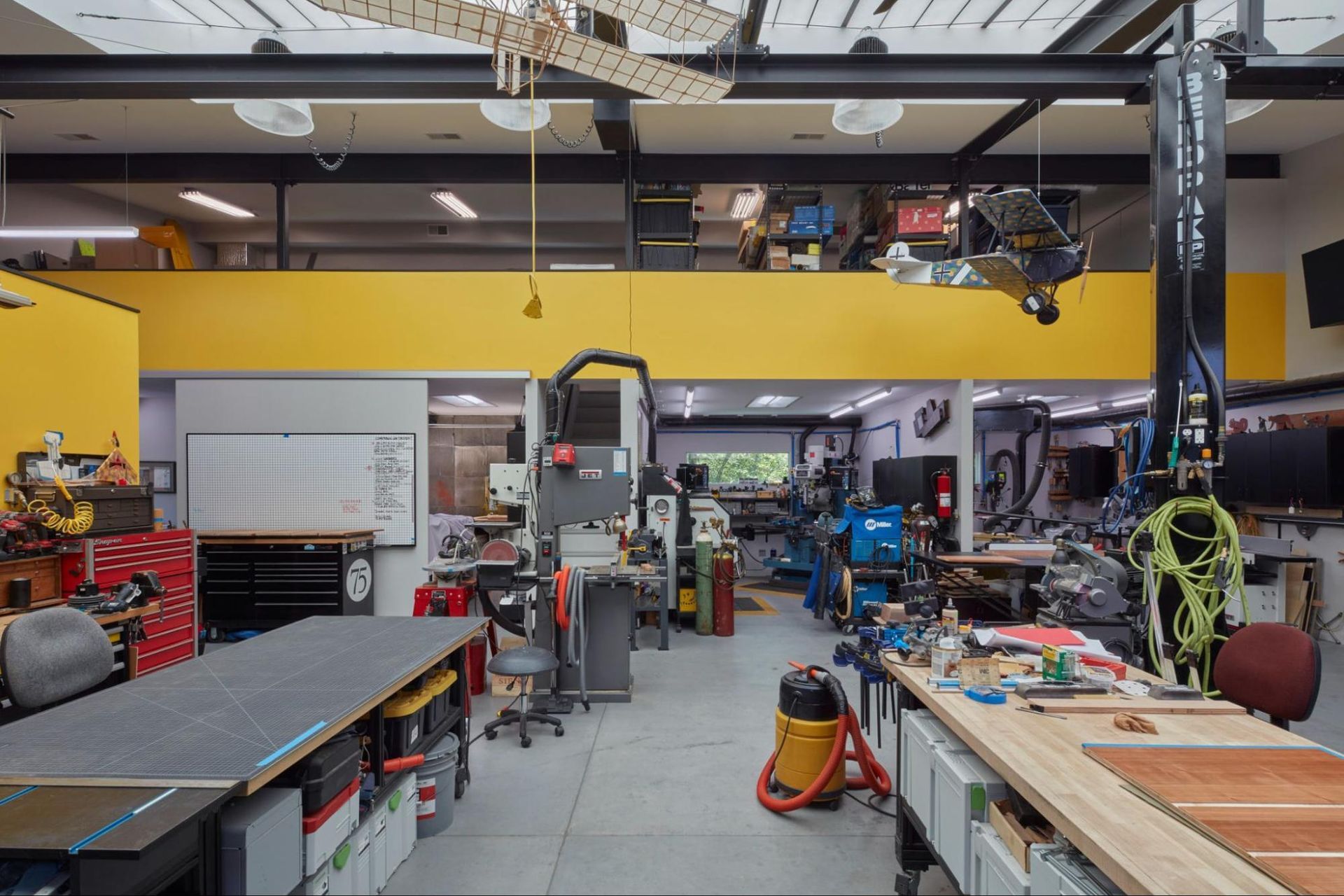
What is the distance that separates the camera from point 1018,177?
675 cm

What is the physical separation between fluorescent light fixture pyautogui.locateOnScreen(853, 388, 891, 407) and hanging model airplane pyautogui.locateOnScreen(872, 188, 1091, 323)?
9.62 feet

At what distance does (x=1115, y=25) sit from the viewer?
405 centimetres

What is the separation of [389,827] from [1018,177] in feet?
25.2

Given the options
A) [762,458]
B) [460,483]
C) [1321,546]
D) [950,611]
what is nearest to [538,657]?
[950,611]

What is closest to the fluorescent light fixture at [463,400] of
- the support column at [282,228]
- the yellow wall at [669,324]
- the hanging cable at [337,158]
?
the yellow wall at [669,324]

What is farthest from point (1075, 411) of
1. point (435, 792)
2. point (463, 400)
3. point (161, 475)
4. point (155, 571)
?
point (161, 475)

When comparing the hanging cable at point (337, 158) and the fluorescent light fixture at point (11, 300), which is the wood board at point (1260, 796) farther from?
the hanging cable at point (337, 158)

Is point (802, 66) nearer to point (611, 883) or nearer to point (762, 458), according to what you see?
point (611, 883)

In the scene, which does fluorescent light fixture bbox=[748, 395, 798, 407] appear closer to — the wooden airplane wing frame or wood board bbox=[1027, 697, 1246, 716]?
the wooden airplane wing frame

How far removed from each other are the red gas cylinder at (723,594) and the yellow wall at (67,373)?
15.5 feet

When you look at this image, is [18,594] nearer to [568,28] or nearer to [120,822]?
[120,822]

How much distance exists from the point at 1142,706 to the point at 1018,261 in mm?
3308

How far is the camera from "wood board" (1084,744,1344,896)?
1183 mm

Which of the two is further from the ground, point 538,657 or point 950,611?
point 950,611
